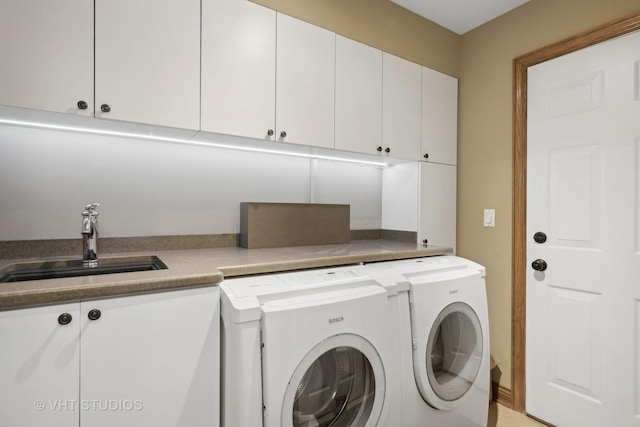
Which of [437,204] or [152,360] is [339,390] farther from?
[437,204]

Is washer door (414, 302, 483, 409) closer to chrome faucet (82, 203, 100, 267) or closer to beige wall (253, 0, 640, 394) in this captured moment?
beige wall (253, 0, 640, 394)

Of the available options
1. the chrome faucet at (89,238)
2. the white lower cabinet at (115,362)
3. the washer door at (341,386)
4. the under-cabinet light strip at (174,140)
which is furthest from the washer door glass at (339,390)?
the under-cabinet light strip at (174,140)

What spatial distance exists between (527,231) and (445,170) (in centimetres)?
68

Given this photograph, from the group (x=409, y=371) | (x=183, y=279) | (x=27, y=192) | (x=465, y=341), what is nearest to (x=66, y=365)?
(x=183, y=279)

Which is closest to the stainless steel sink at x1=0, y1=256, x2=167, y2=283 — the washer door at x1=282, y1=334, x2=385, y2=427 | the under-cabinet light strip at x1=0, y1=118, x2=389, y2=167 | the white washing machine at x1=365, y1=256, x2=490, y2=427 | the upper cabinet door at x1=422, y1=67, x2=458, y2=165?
the under-cabinet light strip at x1=0, y1=118, x2=389, y2=167

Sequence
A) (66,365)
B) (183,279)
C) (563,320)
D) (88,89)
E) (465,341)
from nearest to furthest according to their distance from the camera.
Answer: (66,365), (183,279), (88,89), (465,341), (563,320)

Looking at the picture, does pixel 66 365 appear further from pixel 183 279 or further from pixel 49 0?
pixel 49 0

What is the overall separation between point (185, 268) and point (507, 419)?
2135 mm

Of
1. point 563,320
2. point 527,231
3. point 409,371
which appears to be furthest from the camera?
point 527,231

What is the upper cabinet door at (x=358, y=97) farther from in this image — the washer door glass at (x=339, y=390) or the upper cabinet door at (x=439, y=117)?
the washer door glass at (x=339, y=390)

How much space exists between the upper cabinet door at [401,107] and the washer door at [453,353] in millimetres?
1063

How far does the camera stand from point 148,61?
143 centimetres

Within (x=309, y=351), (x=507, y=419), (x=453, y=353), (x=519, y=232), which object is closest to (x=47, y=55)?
(x=309, y=351)

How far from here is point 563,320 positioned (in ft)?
6.45
